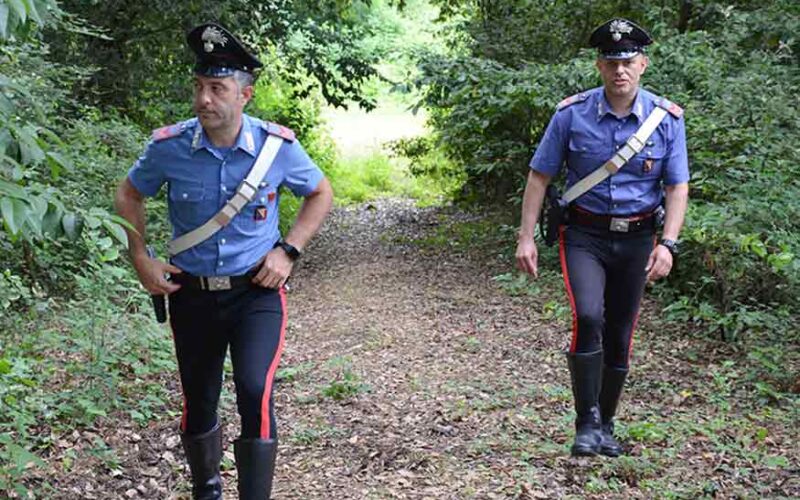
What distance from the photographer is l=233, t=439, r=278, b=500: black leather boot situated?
4.14 m

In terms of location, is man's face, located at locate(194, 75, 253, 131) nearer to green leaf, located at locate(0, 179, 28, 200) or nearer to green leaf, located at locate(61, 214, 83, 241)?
green leaf, located at locate(61, 214, 83, 241)

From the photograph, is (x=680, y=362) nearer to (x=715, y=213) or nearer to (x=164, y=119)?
(x=715, y=213)

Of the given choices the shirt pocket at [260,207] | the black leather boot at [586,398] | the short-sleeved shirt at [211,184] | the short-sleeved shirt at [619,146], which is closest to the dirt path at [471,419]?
the black leather boot at [586,398]

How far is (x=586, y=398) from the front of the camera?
5.38 m

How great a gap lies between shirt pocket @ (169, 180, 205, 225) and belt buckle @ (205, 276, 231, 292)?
0.25 m

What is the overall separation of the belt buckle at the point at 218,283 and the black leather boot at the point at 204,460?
75cm

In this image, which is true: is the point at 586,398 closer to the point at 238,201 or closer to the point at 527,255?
the point at 527,255

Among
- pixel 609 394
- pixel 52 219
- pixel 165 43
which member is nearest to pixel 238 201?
pixel 52 219

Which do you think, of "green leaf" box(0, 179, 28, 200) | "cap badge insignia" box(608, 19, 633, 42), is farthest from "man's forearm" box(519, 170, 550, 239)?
"green leaf" box(0, 179, 28, 200)

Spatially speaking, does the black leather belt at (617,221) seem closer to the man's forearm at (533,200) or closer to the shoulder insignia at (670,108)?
the man's forearm at (533,200)

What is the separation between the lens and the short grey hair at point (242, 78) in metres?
4.13

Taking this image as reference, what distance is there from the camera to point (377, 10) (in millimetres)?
31797

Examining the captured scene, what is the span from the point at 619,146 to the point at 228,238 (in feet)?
7.21

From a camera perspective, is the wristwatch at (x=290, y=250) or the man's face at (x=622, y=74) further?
the man's face at (x=622, y=74)
